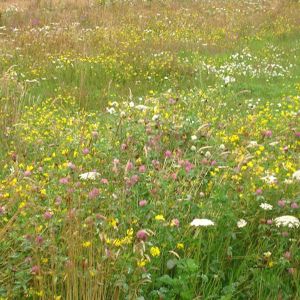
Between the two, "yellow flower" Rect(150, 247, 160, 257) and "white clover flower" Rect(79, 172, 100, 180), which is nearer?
"yellow flower" Rect(150, 247, 160, 257)

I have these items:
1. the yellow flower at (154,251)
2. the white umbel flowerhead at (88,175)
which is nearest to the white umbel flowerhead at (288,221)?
the yellow flower at (154,251)

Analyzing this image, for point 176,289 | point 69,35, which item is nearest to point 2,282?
point 176,289

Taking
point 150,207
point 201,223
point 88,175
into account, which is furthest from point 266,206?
point 88,175

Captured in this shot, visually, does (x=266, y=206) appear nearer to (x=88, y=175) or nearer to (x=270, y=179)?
(x=270, y=179)

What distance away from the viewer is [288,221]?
141 inches

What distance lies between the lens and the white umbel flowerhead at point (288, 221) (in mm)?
3557

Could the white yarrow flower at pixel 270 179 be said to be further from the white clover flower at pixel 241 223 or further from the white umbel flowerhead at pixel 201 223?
the white umbel flowerhead at pixel 201 223

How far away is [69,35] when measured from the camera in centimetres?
1207

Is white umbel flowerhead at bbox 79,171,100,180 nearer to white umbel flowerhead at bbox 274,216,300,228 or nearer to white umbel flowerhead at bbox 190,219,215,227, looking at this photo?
white umbel flowerhead at bbox 190,219,215,227

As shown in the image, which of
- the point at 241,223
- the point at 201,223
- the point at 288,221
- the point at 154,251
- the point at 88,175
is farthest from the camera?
the point at 88,175

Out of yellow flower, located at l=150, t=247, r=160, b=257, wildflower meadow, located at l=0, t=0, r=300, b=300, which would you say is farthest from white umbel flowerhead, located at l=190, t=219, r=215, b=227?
yellow flower, located at l=150, t=247, r=160, b=257

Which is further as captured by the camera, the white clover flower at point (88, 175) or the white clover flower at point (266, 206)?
the white clover flower at point (88, 175)

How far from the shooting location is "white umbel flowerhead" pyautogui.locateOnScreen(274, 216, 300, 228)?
356cm

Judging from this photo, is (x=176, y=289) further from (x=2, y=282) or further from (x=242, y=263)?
(x=2, y=282)
